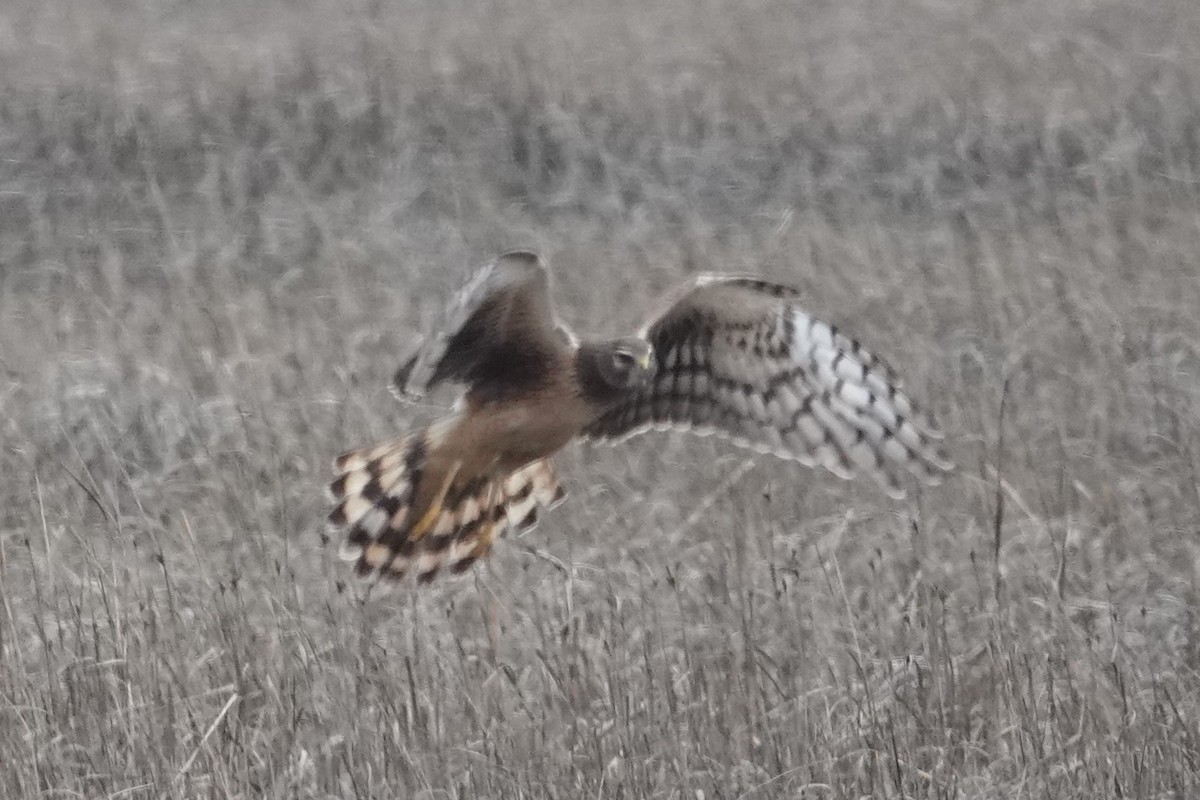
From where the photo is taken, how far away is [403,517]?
574 cm

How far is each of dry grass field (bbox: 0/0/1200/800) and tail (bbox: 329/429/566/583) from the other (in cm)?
19

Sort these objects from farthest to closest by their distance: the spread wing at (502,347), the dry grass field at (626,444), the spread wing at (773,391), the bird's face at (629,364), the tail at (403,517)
→ the tail at (403,517), the spread wing at (773,391), the bird's face at (629,364), the spread wing at (502,347), the dry grass field at (626,444)

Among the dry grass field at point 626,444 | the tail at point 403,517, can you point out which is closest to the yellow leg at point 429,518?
the tail at point 403,517

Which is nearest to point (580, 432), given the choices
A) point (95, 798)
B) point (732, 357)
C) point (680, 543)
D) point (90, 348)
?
point (732, 357)

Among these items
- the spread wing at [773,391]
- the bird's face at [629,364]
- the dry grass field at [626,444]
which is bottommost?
the dry grass field at [626,444]

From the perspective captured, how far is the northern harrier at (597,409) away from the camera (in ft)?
17.7

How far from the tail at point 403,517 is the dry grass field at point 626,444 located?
188mm

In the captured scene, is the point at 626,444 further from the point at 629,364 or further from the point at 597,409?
the point at 629,364

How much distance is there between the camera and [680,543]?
263 inches

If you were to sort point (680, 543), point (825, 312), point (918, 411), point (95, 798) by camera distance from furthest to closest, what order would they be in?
point (825, 312) < point (680, 543) < point (918, 411) < point (95, 798)

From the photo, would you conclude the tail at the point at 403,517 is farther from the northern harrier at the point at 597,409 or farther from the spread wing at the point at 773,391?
the spread wing at the point at 773,391

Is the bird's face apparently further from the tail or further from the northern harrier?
the tail

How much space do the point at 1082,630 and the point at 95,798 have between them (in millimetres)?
2704

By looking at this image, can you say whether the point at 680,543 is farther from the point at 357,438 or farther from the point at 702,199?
the point at 702,199
